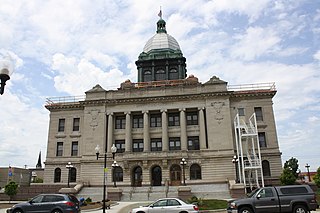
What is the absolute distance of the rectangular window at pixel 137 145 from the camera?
48.8 m

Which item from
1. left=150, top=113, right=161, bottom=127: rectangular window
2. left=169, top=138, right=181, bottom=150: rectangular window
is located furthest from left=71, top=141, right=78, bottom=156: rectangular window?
left=169, top=138, right=181, bottom=150: rectangular window

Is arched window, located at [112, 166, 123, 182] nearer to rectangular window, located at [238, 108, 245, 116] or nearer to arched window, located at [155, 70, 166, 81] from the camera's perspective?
arched window, located at [155, 70, 166, 81]

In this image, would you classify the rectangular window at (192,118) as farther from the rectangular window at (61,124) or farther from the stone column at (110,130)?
the rectangular window at (61,124)

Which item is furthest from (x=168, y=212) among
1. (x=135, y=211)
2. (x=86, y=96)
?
(x=86, y=96)

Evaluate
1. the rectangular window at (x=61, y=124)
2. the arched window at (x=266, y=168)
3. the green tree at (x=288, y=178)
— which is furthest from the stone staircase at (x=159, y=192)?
the rectangular window at (x=61, y=124)

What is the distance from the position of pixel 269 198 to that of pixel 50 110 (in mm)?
45147

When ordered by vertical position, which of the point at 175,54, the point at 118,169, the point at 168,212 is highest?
the point at 175,54

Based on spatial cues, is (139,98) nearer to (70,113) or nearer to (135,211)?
(70,113)

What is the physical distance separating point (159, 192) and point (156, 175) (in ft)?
26.0

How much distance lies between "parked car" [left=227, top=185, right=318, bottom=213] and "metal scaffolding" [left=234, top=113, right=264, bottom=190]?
22137 mm

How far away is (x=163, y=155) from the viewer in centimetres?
4469

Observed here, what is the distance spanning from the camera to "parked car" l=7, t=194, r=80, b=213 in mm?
17862

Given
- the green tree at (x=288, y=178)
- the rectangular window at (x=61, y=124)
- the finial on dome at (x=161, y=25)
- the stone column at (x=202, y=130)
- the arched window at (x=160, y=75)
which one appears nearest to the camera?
the green tree at (x=288, y=178)

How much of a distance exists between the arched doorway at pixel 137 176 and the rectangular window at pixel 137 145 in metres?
3.29
